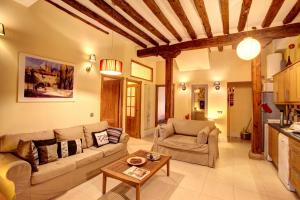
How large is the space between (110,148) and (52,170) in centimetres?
115

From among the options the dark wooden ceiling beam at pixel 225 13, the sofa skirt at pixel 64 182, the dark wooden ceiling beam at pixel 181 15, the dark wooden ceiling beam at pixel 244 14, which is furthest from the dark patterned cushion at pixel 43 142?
the dark wooden ceiling beam at pixel 244 14

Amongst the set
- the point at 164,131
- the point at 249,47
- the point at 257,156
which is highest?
the point at 249,47

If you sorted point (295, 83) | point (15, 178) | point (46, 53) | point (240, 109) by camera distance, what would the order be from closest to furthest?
point (15, 178) < point (295, 83) < point (46, 53) < point (240, 109)

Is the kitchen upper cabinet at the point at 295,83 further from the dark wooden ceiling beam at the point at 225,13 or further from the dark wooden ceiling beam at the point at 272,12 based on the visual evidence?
the dark wooden ceiling beam at the point at 225,13

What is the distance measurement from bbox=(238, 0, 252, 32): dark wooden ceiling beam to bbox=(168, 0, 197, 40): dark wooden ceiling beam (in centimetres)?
102

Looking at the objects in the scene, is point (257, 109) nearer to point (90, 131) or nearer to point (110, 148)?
point (110, 148)

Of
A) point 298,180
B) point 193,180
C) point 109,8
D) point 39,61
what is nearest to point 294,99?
point 298,180

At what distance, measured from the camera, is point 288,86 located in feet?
10.3

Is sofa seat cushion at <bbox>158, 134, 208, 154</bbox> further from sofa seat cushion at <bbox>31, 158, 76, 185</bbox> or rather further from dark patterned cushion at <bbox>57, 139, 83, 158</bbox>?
sofa seat cushion at <bbox>31, 158, 76, 185</bbox>

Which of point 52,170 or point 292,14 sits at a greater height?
point 292,14

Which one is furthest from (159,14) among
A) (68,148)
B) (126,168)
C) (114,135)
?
(68,148)

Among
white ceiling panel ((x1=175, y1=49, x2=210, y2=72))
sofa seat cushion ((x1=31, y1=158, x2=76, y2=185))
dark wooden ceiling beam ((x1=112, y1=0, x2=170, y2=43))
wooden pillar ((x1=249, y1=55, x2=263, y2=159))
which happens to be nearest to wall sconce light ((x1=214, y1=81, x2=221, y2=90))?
white ceiling panel ((x1=175, y1=49, x2=210, y2=72))

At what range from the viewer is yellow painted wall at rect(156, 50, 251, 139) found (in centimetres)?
571

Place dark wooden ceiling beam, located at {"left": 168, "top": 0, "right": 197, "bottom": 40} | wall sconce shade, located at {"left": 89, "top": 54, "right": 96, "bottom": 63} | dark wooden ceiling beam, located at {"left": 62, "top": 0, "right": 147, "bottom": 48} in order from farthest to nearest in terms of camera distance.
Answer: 1. wall sconce shade, located at {"left": 89, "top": 54, "right": 96, "bottom": 63}
2. dark wooden ceiling beam, located at {"left": 62, "top": 0, "right": 147, "bottom": 48}
3. dark wooden ceiling beam, located at {"left": 168, "top": 0, "right": 197, "bottom": 40}
